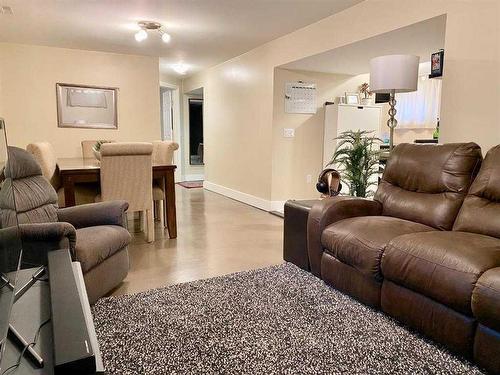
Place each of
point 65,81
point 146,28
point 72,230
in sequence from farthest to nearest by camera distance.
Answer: point 65,81 → point 146,28 → point 72,230

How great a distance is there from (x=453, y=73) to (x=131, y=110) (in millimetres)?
4677

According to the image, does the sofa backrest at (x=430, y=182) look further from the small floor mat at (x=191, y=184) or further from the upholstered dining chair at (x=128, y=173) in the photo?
the small floor mat at (x=191, y=184)

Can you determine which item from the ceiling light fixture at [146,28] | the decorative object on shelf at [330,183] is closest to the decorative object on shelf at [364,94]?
the decorative object on shelf at [330,183]

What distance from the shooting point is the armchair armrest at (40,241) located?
184 centimetres

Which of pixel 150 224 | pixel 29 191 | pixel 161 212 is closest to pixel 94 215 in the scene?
pixel 29 191

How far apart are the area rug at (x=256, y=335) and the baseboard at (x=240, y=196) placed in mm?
2830

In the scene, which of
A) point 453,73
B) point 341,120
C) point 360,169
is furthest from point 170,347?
point 341,120

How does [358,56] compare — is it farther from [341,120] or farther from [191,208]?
[191,208]

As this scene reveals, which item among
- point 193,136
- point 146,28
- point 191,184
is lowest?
point 191,184

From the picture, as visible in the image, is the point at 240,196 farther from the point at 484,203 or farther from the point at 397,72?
the point at 484,203

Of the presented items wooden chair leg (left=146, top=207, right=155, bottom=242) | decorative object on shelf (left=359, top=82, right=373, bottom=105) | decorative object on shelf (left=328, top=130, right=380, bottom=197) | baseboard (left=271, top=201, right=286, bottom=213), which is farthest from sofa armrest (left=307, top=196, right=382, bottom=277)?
decorative object on shelf (left=359, top=82, right=373, bottom=105)

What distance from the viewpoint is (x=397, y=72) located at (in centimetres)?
283

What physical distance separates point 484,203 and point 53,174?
3.49 metres

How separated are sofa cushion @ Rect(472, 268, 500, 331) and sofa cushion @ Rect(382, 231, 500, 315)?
0.03 metres
